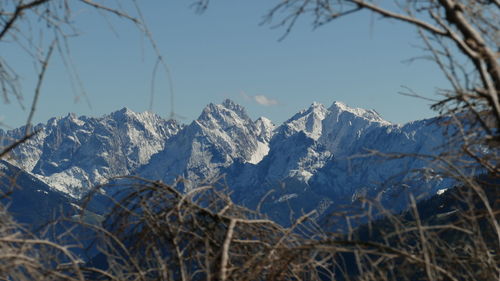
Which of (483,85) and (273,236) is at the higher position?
(483,85)

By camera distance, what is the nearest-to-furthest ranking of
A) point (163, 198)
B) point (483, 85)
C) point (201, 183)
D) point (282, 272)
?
point (483, 85)
point (282, 272)
point (163, 198)
point (201, 183)

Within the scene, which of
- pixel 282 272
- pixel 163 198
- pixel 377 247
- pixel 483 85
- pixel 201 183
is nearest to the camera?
pixel 377 247

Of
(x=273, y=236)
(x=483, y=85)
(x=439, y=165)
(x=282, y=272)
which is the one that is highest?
(x=483, y=85)

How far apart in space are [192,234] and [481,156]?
1961 millimetres

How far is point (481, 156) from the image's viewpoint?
4203mm

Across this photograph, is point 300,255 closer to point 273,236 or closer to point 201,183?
point 273,236

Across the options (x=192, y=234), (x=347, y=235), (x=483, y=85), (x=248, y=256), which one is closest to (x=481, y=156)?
(x=483, y=85)

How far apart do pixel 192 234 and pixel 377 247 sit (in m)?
1.03

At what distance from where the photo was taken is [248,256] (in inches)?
143

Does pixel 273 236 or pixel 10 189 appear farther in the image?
pixel 273 236

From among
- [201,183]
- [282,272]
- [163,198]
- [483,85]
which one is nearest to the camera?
[483,85]

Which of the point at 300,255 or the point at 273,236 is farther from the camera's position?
the point at 273,236

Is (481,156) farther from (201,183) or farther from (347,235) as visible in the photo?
(201,183)

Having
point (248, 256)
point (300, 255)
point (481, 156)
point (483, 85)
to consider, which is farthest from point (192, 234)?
point (481, 156)
